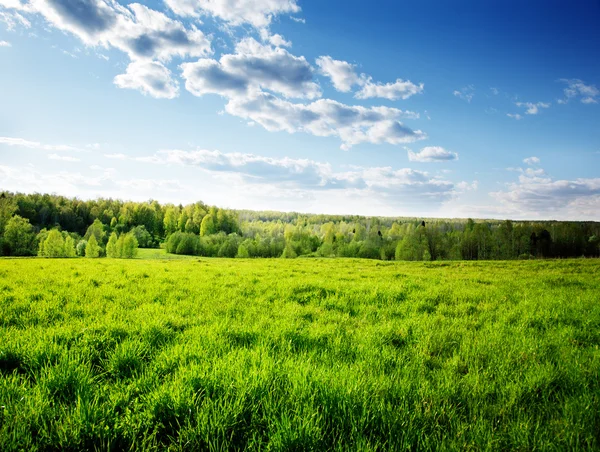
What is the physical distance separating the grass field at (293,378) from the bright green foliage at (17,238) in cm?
10769

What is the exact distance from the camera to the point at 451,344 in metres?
5.55

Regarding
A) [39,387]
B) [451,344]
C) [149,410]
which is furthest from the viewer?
[451,344]

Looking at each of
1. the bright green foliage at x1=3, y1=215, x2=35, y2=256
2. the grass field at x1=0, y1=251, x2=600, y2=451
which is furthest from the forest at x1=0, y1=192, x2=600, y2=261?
the grass field at x1=0, y1=251, x2=600, y2=451

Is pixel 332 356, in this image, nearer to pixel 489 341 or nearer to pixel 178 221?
pixel 489 341

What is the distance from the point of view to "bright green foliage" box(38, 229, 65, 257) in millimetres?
84500

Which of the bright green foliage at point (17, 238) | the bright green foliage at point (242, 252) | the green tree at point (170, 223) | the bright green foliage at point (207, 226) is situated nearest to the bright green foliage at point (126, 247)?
the bright green foliage at point (17, 238)

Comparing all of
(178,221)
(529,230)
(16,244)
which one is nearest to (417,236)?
(529,230)

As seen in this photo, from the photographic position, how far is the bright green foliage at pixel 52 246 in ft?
277

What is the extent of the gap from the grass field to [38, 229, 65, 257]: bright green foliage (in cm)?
9833

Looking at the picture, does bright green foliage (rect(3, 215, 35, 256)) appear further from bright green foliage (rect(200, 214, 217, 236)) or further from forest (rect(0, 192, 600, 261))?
bright green foliage (rect(200, 214, 217, 236))

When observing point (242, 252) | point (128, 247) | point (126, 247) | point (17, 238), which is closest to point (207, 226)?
point (242, 252)

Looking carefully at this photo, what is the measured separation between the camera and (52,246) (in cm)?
8494

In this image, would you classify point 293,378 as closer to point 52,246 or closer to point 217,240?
point 52,246

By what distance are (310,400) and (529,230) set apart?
137 m
